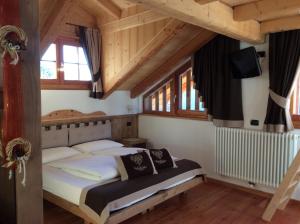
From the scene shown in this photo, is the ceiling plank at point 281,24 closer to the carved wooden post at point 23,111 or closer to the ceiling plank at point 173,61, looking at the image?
the ceiling plank at point 173,61

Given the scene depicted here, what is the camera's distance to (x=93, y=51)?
4.23m

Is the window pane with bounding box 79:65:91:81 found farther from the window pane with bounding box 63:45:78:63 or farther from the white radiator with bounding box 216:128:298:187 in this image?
the white radiator with bounding box 216:128:298:187

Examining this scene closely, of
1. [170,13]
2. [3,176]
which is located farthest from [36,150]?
[170,13]

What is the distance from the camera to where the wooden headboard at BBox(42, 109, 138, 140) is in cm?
401

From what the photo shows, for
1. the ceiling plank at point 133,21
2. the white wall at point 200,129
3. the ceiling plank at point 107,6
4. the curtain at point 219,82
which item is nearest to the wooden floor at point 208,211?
the white wall at point 200,129

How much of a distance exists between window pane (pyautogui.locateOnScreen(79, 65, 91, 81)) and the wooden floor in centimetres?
201

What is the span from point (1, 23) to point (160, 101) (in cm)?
400

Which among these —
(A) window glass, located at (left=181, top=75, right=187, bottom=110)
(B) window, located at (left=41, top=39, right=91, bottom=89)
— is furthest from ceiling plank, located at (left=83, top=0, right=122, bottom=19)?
(A) window glass, located at (left=181, top=75, right=187, bottom=110)

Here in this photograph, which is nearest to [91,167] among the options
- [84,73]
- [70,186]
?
[70,186]

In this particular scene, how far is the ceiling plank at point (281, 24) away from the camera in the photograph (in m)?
3.04

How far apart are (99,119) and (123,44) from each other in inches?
54.8

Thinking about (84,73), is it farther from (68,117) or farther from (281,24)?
(281,24)

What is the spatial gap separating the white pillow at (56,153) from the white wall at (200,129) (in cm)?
167

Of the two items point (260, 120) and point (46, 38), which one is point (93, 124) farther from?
point (260, 120)
